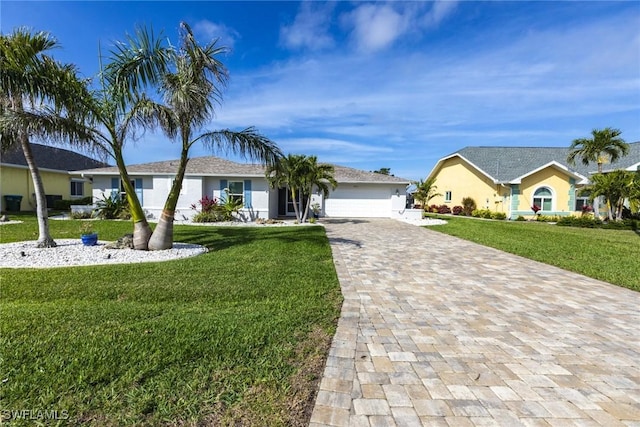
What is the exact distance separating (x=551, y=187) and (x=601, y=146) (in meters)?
4.49

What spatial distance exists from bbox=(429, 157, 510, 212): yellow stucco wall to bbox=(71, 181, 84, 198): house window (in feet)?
115

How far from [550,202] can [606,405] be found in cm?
2769

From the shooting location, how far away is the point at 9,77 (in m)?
6.38

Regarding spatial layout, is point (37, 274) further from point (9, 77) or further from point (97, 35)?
point (97, 35)

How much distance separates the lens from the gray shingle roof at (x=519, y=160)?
25005 mm

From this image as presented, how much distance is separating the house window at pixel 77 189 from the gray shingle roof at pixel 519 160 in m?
36.2

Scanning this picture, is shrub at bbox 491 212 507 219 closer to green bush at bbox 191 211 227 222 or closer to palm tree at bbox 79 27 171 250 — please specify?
green bush at bbox 191 211 227 222

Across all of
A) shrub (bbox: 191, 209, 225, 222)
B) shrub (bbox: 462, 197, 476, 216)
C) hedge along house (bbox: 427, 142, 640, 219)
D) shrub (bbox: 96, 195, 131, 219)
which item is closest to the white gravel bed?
shrub (bbox: 191, 209, 225, 222)

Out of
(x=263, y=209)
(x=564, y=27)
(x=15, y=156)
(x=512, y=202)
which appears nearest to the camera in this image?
(x=564, y=27)

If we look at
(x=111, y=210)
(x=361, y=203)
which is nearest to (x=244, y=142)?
Answer: (x=111, y=210)

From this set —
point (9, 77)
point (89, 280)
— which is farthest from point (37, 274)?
point (9, 77)

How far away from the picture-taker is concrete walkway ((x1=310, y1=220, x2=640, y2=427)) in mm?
2406

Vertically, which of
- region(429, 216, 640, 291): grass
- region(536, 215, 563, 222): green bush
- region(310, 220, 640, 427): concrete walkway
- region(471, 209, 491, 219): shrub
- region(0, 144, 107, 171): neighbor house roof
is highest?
region(0, 144, 107, 171): neighbor house roof

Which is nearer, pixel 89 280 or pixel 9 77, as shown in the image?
pixel 89 280
